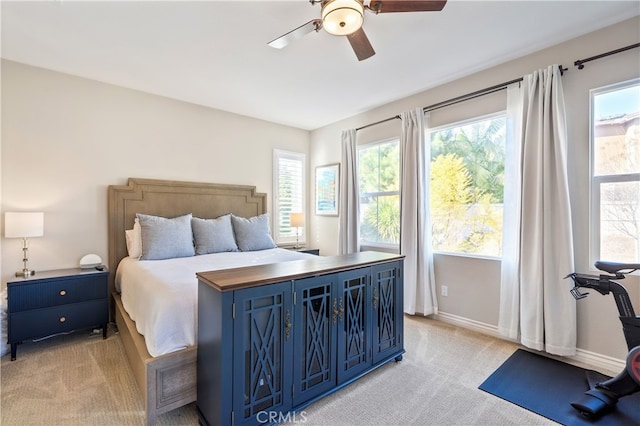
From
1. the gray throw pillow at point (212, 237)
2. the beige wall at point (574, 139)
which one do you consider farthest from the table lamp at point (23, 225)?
the beige wall at point (574, 139)

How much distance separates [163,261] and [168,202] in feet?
3.59

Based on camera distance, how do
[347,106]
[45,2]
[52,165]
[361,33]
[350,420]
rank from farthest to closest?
[347,106] → [52,165] → [45,2] → [361,33] → [350,420]

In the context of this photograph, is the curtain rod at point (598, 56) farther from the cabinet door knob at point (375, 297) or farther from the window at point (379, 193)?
the cabinet door knob at point (375, 297)

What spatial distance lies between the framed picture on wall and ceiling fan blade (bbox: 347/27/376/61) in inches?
104

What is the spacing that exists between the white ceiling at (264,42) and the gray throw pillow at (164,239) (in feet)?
5.29


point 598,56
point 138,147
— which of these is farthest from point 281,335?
point 598,56

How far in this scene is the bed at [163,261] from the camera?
1.71 meters

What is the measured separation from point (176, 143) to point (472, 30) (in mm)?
3525

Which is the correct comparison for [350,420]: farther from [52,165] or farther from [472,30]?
[52,165]

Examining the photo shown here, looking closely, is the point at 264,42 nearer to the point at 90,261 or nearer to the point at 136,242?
the point at 136,242

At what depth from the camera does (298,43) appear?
2559 mm

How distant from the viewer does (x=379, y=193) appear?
4.19 m

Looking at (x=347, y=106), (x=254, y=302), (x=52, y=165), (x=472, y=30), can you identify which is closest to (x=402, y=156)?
(x=347, y=106)

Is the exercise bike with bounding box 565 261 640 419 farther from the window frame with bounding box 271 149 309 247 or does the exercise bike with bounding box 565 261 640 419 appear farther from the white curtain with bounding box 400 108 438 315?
the window frame with bounding box 271 149 309 247
